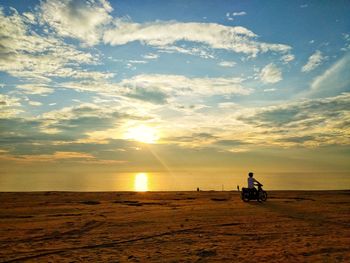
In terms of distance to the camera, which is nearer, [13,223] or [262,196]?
[13,223]

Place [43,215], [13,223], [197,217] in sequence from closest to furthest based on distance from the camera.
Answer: [13,223]
[197,217]
[43,215]

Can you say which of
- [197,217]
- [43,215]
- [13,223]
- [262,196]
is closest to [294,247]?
[197,217]

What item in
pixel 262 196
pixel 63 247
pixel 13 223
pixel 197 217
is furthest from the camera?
pixel 262 196

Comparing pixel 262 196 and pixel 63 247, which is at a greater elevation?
pixel 262 196

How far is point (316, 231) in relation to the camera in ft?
44.6

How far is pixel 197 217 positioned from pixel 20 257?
992cm

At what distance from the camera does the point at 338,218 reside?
17.1 metres

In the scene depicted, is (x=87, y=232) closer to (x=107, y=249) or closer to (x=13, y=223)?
(x=107, y=249)

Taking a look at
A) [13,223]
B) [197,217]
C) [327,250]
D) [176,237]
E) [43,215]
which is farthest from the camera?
[43,215]

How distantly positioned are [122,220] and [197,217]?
158 inches

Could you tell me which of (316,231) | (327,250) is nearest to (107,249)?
(327,250)

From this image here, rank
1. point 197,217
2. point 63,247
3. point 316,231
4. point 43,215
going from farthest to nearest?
1. point 43,215
2. point 197,217
3. point 316,231
4. point 63,247

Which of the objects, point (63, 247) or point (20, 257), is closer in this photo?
point (20, 257)

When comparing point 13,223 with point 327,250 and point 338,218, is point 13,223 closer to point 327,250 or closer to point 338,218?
point 327,250
